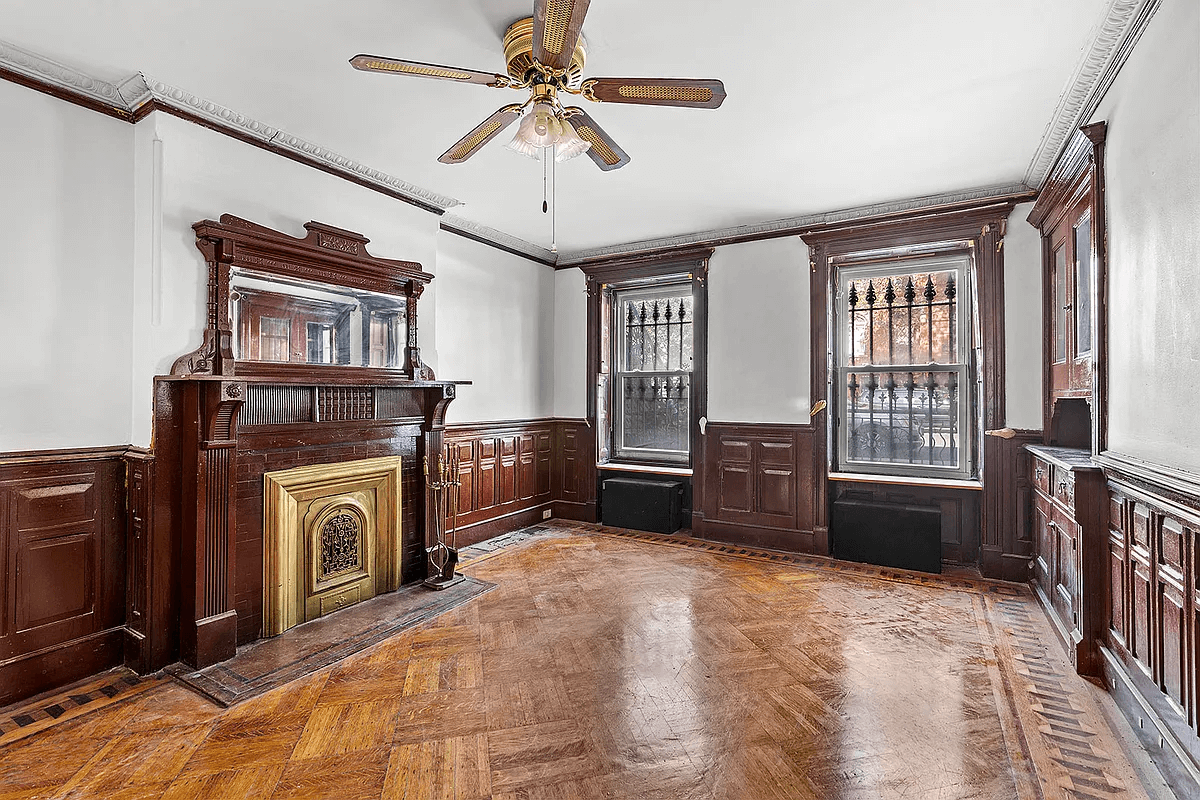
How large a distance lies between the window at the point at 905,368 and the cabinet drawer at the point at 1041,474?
545 millimetres

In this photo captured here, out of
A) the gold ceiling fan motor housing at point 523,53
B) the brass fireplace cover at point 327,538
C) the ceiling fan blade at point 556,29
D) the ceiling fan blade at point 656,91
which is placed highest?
the gold ceiling fan motor housing at point 523,53

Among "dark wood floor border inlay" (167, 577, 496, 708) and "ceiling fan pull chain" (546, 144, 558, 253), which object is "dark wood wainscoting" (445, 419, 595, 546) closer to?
"dark wood floor border inlay" (167, 577, 496, 708)

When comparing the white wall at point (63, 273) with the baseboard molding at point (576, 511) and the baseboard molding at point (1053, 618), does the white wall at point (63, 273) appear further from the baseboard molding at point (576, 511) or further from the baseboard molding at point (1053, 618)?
the baseboard molding at point (1053, 618)

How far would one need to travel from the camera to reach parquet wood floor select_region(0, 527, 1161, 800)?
201cm

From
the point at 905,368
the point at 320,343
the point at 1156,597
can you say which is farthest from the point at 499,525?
the point at 1156,597

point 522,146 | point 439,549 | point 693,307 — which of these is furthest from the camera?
point 693,307

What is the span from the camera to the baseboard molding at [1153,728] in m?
1.88

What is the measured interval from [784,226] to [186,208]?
4264mm

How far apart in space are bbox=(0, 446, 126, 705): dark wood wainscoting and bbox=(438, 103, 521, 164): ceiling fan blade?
7.25 feet

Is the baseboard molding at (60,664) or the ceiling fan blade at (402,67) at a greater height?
the ceiling fan blade at (402,67)

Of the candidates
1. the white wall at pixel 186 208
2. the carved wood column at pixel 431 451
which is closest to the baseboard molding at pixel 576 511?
the carved wood column at pixel 431 451

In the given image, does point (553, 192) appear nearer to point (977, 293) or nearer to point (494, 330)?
point (494, 330)

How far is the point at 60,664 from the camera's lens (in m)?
2.69

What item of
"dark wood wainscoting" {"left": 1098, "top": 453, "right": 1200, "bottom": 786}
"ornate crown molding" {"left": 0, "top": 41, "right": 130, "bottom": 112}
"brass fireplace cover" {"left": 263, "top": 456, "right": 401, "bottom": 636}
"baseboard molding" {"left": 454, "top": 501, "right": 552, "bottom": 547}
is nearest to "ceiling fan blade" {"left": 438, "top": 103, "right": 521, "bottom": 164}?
"ornate crown molding" {"left": 0, "top": 41, "right": 130, "bottom": 112}
